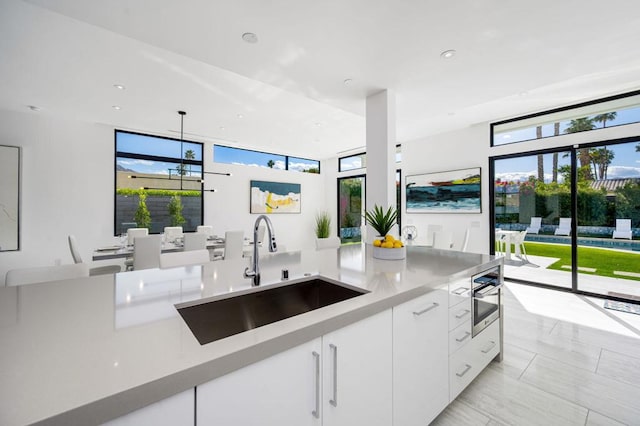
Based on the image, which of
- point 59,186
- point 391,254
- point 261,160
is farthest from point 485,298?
point 59,186

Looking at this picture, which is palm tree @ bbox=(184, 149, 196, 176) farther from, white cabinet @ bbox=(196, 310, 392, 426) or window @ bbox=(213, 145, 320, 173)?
white cabinet @ bbox=(196, 310, 392, 426)

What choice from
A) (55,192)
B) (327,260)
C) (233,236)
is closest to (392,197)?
(327,260)

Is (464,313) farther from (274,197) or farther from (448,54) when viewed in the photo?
(274,197)

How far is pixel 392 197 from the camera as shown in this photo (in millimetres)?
3018

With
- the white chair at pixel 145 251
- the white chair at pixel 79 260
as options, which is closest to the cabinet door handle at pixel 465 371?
the white chair at pixel 145 251

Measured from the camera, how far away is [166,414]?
0.63m

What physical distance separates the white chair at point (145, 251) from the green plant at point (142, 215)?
2205 mm

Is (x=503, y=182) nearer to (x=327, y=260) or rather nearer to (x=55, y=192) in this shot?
(x=327, y=260)

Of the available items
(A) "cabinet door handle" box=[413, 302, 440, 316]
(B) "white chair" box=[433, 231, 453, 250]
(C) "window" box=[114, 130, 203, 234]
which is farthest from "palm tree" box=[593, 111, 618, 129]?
(C) "window" box=[114, 130, 203, 234]

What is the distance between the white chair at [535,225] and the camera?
159 inches

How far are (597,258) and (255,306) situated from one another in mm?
4705

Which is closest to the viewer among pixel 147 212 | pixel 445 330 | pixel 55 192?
pixel 445 330

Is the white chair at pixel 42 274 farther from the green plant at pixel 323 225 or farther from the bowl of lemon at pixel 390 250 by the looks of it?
the green plant at pixel 323 225

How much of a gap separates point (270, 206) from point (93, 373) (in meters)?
6.20
